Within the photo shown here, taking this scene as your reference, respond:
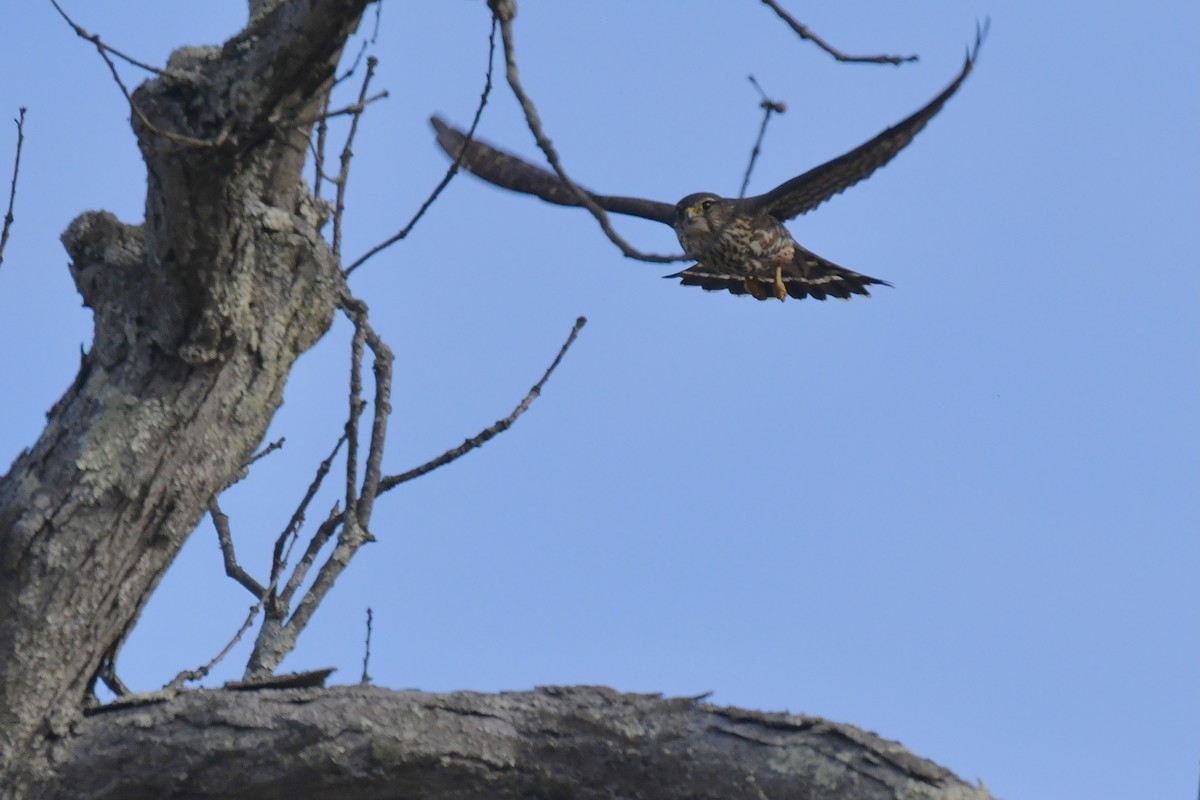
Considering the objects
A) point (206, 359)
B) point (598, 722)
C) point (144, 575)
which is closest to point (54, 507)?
point (144, 575)

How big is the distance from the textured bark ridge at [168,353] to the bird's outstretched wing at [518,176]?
A: 371 cm

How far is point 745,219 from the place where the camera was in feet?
20.2

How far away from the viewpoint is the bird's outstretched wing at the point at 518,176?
6.26 meters

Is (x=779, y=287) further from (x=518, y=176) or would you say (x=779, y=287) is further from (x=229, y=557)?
(x=229, y=557)

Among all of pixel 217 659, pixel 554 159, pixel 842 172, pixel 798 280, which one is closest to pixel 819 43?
pixel 554 159

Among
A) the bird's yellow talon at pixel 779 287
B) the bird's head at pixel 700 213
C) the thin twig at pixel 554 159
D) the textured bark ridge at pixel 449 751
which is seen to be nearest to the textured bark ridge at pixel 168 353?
the textured bark ridge at pixel 449 751

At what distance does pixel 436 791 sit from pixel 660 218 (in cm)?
492

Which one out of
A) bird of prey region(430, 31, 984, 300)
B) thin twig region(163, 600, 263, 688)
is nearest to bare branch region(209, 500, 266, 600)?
thin twig region(163, 600, 263, 688)

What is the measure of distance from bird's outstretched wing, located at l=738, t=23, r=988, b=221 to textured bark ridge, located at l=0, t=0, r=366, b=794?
8.55ft

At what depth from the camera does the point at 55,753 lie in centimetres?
220

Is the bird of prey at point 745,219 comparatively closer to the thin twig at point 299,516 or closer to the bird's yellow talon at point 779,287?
the bird's yellow talon at point 779,287

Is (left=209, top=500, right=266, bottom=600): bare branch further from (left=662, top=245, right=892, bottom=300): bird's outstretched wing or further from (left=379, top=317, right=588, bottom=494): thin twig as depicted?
(left=662, top=245, right=892, bottom=300): bird's outstretched wing

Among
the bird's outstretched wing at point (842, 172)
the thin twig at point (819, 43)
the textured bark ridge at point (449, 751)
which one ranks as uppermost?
the bird's outstretched wing at point (842, 172)

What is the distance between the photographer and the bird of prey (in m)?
5.86
